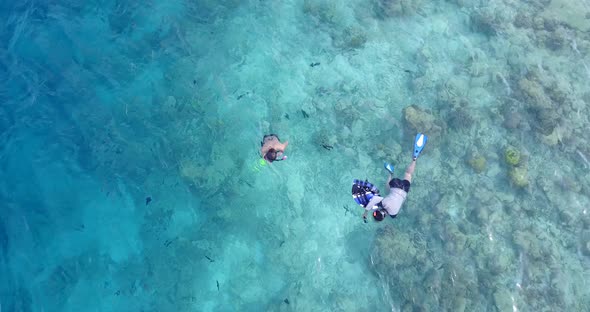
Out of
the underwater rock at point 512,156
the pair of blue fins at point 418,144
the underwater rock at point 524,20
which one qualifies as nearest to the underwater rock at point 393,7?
the underwater rock at point 524,20

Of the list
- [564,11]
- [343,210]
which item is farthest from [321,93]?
[564,11]

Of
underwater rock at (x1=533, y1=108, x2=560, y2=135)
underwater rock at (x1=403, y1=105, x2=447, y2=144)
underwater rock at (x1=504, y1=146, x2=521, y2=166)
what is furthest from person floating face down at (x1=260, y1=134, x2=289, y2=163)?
underwater rock at (x1=533, y1=108, x2=560, y2=135)

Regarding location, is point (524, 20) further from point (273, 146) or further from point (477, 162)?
point (273, 146)

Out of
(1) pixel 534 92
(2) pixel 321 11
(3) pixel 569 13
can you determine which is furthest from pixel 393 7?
(3) pixel 569 13

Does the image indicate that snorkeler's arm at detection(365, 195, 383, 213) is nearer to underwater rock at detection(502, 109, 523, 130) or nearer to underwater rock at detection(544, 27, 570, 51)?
underwater rock at detection(502, 109, 523, 130)

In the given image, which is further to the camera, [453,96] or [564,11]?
[564,11]

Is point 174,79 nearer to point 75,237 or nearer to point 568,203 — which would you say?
point 75,237
